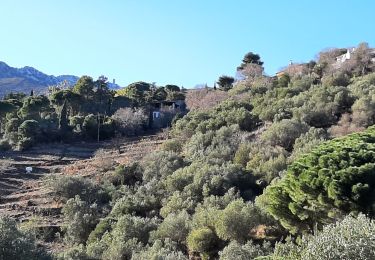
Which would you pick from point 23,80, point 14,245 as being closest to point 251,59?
point 14,245

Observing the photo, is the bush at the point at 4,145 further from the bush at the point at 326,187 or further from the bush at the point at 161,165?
the bush at the point at 326,187

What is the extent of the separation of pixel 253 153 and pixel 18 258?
638 inches

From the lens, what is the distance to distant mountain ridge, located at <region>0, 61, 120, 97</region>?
108 m

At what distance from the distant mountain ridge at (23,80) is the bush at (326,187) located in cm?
7862

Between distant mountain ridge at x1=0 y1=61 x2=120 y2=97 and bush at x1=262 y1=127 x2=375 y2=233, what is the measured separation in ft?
258

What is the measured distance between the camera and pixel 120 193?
2630 centimetres

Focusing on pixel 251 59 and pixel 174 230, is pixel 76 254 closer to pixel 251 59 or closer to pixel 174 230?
pixel 174 230

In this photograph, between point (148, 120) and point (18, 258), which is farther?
point (148, 120)

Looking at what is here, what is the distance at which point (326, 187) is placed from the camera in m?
14.7

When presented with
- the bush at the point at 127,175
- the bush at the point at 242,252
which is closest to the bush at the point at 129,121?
the bush at the point at 127,175

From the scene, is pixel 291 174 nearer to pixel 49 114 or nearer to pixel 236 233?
pixel 236 233

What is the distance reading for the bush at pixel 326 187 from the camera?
1441 cm

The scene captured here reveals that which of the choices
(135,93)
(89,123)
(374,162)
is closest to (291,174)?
(374,162)

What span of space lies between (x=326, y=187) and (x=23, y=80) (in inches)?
4530
